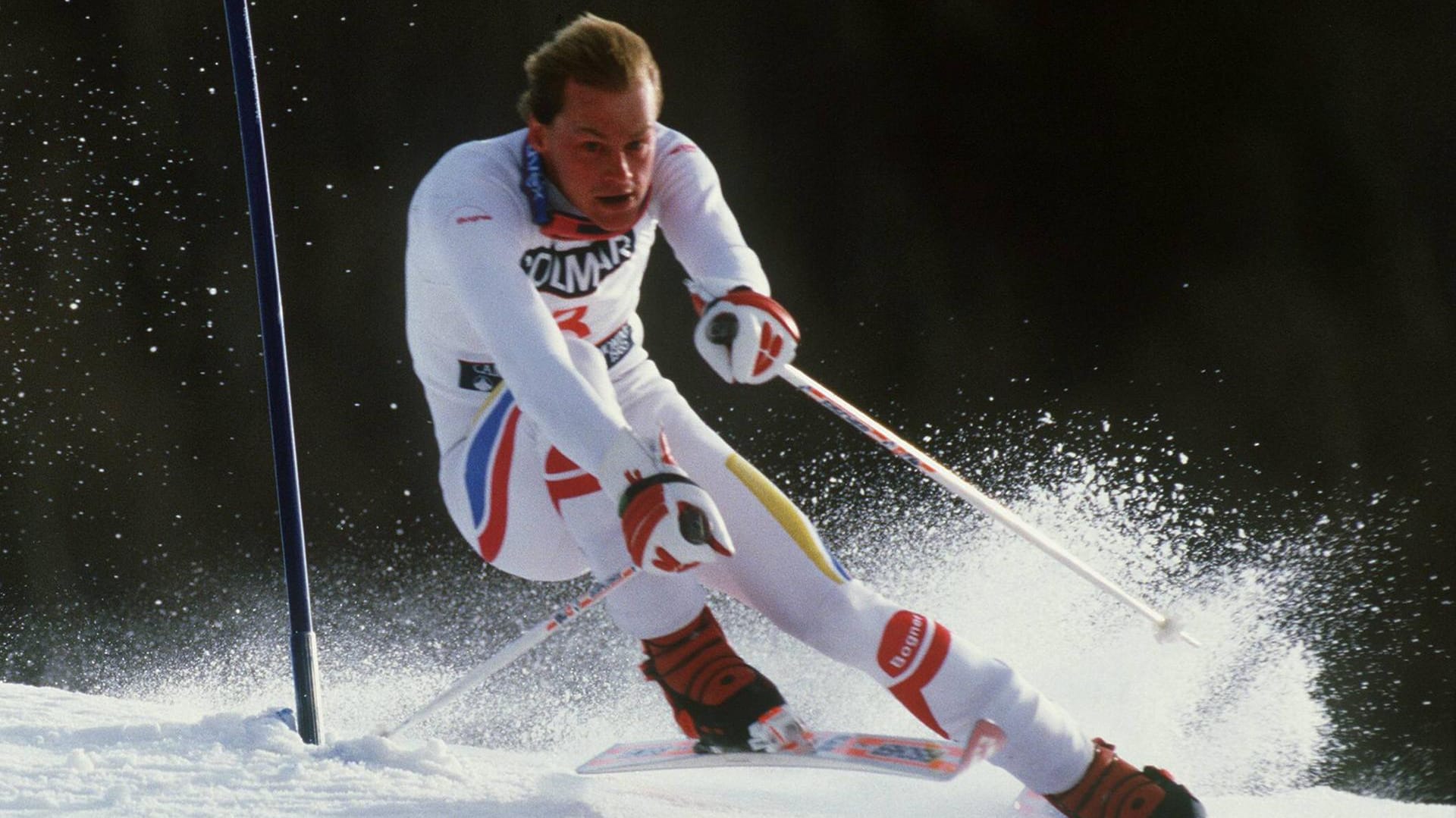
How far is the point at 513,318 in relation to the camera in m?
1.58

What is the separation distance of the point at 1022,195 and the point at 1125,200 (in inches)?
6.9

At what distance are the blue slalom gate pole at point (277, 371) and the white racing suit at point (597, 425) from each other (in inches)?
8.6

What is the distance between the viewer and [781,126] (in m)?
2.38

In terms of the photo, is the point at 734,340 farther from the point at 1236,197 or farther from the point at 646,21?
the point at 1236,197

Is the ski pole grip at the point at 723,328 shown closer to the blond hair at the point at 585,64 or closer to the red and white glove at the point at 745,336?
the red and white glove at the point at 745,336

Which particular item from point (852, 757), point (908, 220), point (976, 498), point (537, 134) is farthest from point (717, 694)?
point (908, 220)

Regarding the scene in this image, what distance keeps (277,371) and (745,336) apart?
736 millimetres

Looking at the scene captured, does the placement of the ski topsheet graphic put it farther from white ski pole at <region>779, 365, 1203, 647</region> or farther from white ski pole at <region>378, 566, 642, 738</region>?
white ski pole at <region>779, 365, 1203, 647</region>

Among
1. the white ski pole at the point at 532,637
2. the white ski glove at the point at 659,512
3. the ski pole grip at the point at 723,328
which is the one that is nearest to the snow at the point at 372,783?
the white ski pole at the point at 532,637

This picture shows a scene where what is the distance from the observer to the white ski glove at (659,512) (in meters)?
1.50

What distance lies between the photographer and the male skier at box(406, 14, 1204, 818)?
62.0 inches

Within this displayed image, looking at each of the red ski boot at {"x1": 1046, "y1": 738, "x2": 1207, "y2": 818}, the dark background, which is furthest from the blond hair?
the red ski boot at {"x1": 1046, "y1": 738, "x2": 1207, "y2": 818}

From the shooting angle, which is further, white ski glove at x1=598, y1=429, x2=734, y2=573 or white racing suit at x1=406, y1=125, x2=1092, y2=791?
white racing suit at x1=406, y1=125, x2=1092, y2=791

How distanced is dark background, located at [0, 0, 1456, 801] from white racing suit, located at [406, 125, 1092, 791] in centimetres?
50
